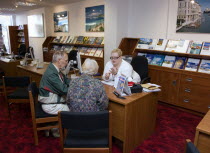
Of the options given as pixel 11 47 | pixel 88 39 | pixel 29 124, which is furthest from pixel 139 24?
pixel 11 47

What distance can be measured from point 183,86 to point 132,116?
1.95m

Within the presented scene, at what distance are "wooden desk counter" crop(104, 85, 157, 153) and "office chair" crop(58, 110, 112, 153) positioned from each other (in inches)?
14.7

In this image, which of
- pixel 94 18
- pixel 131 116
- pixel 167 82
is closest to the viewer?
pixel 131 116

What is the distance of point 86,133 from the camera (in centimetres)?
189

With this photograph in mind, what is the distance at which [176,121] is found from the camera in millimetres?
3330

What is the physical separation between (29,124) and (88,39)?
363 cm

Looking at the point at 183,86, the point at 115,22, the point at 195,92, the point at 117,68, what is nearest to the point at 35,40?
the point at 115,22

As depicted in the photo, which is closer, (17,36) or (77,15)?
(77,15)

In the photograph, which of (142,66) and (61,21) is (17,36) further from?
(142,66)

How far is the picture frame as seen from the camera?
8.12 meters

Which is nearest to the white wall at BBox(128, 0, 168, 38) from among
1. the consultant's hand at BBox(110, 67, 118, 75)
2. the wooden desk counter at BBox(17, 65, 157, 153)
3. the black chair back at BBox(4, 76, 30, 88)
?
the consultant's hand at BBox(110, 67, 118, 75)

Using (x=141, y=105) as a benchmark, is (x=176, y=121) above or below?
below

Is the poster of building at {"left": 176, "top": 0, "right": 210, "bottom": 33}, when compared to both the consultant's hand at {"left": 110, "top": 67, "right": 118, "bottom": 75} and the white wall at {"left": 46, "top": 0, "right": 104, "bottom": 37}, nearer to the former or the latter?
the consultant's hand at {"left": 110, "top": 67, "right": 118, "bottom": 75}

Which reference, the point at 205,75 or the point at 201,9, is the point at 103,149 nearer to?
the point at 205,75
